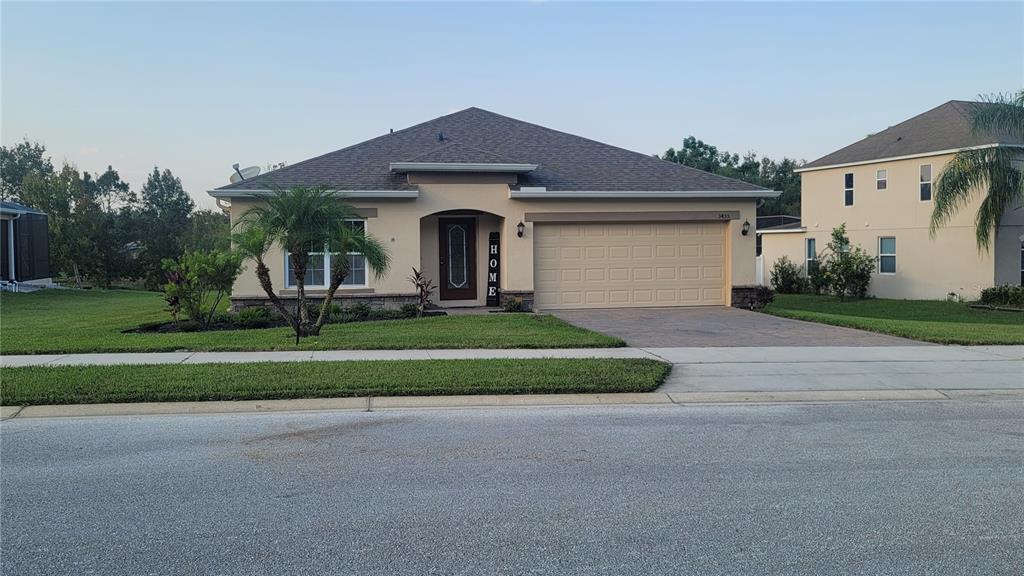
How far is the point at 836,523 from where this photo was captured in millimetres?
5094

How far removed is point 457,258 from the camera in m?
20.8

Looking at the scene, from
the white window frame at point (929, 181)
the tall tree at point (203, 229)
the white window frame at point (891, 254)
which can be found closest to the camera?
the white window frame at point (929, 181)

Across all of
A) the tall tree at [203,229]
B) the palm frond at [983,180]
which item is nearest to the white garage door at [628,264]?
the palm frond at [983,180]

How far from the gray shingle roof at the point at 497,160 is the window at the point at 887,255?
10.1 meters

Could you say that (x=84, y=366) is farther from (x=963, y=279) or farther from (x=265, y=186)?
(x=963, y=279)

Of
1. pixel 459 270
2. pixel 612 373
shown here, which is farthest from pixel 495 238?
pixel 612 373

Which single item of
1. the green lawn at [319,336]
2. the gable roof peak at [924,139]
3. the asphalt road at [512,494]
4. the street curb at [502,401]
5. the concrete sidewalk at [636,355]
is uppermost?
the gable roof peak at [924,139]

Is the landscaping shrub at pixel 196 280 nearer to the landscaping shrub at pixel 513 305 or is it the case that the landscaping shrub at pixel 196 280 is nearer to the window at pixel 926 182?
the landscaping shrub at pixel 513 305

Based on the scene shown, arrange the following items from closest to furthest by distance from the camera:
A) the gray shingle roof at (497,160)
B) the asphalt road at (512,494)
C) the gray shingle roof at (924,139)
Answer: the asphalt road at (512,494), the gray shingle roof at (497,160), the gray shingle roof at (924,139)

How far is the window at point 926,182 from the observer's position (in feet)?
88.6

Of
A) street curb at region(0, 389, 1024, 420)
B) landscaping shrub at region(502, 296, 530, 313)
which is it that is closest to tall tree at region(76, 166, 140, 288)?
landscaping shrub at region(502, 296, 530, 313)

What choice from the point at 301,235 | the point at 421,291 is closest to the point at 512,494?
the point at 301,235

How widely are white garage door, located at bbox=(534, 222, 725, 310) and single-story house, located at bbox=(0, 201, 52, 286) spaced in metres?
22.8

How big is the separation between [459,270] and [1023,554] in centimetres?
1686
